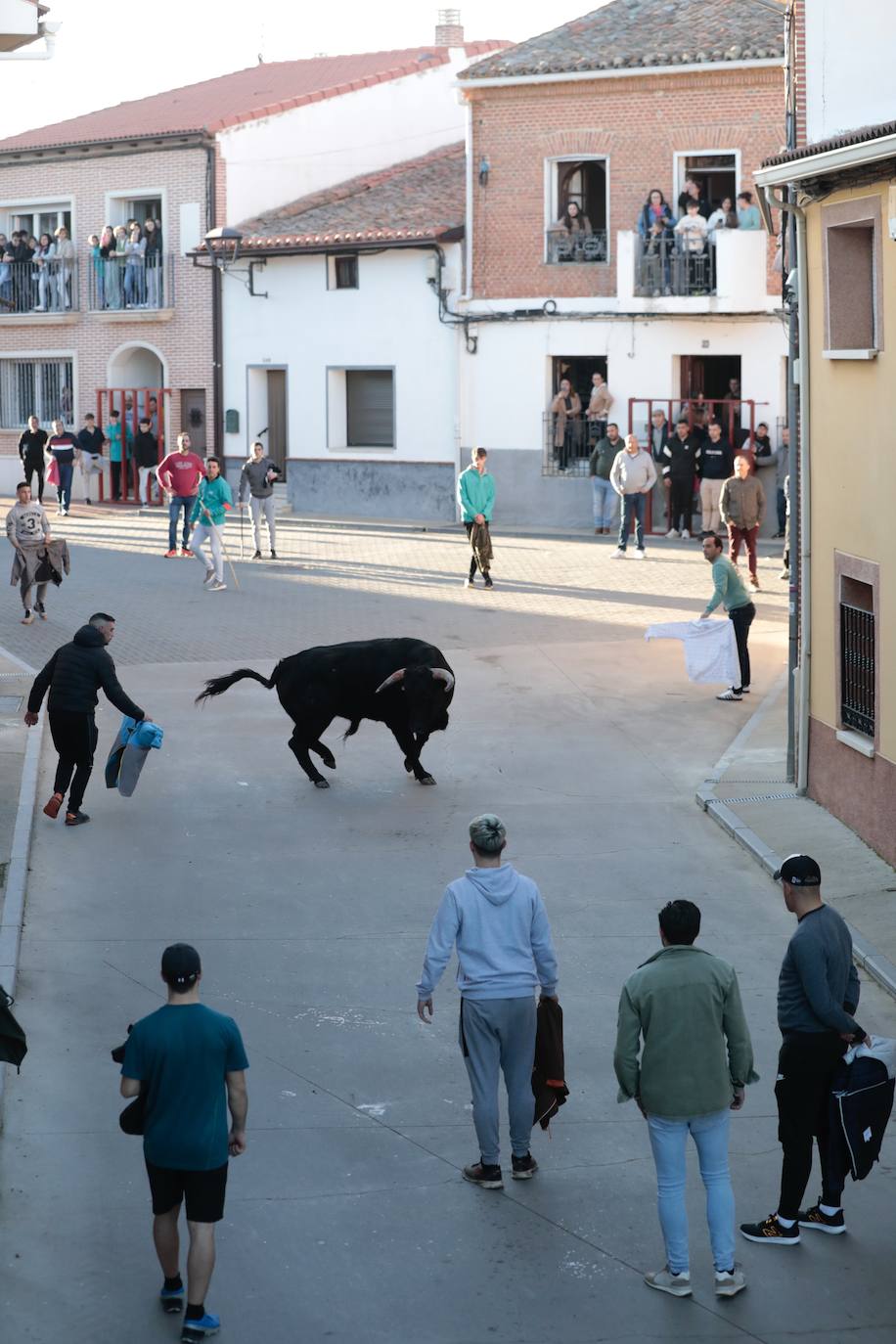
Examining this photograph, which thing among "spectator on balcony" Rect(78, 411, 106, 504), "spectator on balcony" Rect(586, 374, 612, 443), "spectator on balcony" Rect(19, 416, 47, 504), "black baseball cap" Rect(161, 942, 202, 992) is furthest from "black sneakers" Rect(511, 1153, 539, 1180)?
"spectator on balcony" Rect(78, 411, 106, 504)

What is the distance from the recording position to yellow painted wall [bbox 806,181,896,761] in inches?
481

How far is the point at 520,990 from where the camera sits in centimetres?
729


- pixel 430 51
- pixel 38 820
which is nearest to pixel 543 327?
pixel 430 51

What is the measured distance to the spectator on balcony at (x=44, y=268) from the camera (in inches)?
1516

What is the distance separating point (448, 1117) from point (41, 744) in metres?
8.37

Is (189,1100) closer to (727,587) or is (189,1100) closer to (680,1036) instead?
(680,1036)

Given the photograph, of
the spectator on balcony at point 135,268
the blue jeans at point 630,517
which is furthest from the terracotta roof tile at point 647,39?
the spectator on balcony at point 135,268

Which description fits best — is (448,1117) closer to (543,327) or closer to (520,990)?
(520,990)

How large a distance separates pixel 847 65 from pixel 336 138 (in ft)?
85.9

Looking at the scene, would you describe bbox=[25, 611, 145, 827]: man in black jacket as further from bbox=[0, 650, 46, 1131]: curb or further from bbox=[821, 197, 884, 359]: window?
bbox=[821, 197, 884, 359]: window

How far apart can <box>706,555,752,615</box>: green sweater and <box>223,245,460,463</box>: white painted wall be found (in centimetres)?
1703

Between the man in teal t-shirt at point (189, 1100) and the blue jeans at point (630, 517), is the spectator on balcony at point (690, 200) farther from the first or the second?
the man in teal t-shirt at point (189, 1100)

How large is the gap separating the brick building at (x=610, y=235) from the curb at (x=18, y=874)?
57.3 feet

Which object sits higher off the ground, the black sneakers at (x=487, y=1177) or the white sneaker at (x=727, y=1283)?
the black sneakers at (x=487, y=1177)
